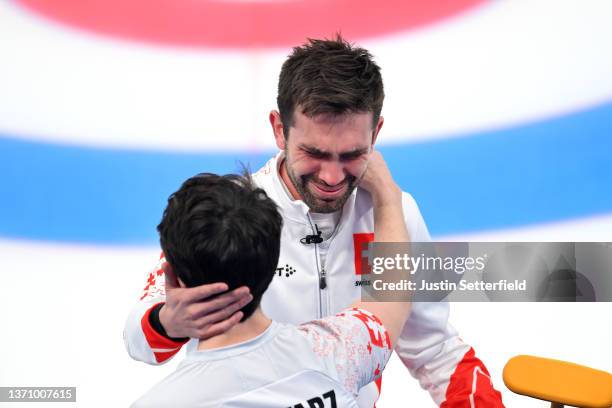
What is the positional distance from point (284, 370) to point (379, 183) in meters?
0.68

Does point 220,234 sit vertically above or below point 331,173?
below

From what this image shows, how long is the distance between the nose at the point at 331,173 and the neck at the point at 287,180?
125 mm

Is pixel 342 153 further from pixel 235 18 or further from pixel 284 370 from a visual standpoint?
pixel 235 18

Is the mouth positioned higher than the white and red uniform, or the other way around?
the mouth

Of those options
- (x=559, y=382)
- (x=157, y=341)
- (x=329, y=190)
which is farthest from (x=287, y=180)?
(x=559, y=382)

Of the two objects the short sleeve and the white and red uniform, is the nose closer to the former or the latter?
the white and red uniform

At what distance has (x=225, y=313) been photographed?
1.33m

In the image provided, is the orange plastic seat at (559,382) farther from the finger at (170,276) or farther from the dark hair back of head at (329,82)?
the finger at (170,276)

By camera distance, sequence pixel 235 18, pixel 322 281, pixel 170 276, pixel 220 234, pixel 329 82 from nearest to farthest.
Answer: pixel 220 234, pixel 170 276, pixel 329 82, pixel 322 281, pixel 235 18

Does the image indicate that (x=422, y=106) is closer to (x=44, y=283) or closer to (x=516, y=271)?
(x=516, y=271)

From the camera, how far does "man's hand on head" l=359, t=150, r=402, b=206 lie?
186cm

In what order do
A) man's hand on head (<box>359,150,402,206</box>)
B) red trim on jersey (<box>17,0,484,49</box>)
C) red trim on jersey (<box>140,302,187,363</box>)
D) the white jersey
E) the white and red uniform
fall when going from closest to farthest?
the white jersey
red trim on jersey (<box>140,302,187,363</box>)
man's hand on head (<box>359,150,402,206</box>)
the white and red uniform
red trim on jersey (<box>17,0,484,49</box>)

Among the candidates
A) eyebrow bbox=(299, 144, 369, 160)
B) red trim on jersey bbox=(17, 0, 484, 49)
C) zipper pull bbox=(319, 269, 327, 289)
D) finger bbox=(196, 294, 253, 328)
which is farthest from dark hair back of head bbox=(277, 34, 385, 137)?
red trim on jersey bbox=(17, 0, 484, 49)

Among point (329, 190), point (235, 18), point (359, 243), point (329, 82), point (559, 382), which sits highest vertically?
point (235, 18)
